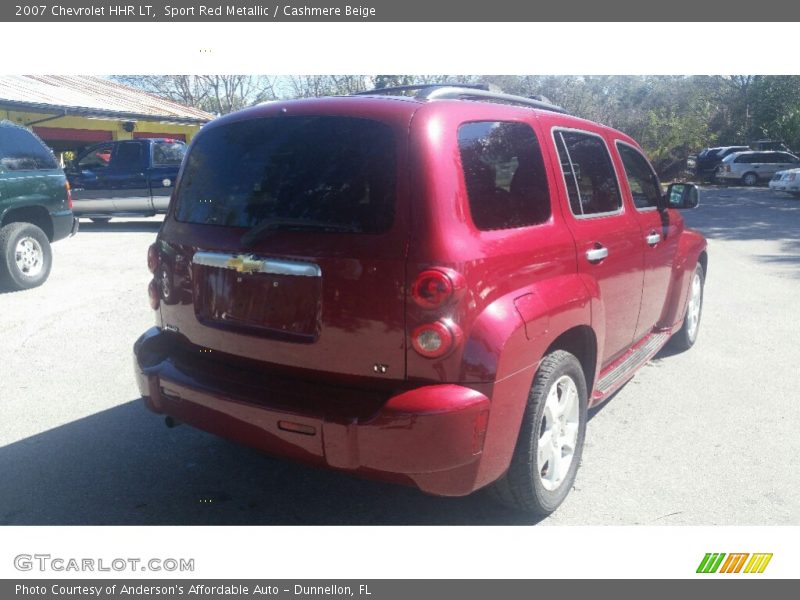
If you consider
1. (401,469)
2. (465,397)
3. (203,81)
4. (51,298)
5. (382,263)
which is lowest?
(51,298)

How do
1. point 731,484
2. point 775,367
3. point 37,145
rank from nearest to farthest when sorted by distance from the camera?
point 731,484, point 775,367, point 37,145

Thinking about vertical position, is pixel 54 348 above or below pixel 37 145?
below

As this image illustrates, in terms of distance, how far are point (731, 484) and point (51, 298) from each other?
270 inches

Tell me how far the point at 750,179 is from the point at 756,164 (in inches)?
24.6

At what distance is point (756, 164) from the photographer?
2728 cm

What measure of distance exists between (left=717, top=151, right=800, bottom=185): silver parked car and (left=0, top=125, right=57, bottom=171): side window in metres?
26.5

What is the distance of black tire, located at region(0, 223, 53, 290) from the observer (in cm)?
741

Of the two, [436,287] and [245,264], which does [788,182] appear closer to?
[436,287]

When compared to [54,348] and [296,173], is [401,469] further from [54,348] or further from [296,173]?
[54,348]

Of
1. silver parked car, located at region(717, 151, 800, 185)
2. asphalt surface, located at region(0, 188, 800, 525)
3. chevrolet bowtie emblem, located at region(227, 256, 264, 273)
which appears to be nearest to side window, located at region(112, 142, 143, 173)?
asphalt surface, located at region(0, 188, 800, 525)

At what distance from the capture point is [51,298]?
7.35 meters

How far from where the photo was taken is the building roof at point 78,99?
1524 centimetres

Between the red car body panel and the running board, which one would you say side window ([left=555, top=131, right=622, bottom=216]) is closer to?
the red car body panel

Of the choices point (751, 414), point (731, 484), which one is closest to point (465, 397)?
point (731, 484)
